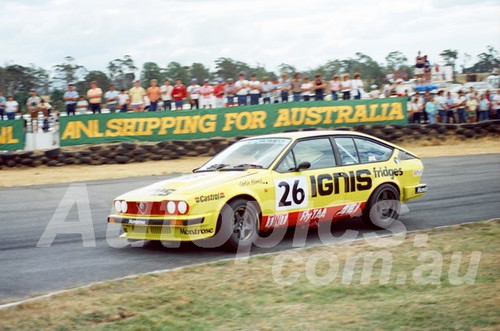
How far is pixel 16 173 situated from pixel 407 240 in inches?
482

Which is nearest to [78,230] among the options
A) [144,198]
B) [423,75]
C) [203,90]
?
[144,198]

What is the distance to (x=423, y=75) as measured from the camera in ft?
92.2

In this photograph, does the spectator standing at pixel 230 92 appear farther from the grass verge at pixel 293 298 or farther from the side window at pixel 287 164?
the grass verge at pixel 293 298

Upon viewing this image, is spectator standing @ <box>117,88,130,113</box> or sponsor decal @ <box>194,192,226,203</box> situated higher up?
spectator standing @ <box>117,88,130,113</box>

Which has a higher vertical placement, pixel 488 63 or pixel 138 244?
pixel 488 63

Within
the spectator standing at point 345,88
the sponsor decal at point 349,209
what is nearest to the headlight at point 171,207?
the sponsor decal at point 349,209

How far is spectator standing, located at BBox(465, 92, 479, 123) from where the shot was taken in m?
25.0

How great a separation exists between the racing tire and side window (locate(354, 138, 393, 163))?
39cm

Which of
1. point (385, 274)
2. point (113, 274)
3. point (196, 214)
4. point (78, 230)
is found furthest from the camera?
point (78, 230)

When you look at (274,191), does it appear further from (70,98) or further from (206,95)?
(206,95)

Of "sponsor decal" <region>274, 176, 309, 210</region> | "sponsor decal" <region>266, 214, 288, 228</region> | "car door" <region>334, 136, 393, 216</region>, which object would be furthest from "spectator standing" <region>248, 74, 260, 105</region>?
"sponsor decal" <region>266, 214, 288, 228</region>

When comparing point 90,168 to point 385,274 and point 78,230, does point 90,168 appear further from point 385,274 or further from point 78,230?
point 385,274

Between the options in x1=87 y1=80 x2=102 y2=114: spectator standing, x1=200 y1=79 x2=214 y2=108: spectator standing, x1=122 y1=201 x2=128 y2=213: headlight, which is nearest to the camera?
x1=122 y1=201 x2=128 y2=213: headlight

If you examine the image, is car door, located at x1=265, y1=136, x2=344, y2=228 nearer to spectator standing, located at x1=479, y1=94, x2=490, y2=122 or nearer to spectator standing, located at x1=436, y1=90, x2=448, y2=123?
spectator standing, located at x1=436, y1=90, x2=448, y2=123
